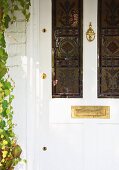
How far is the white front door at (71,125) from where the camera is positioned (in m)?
4.21

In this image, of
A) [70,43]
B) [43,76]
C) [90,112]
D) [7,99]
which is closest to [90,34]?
[70,43]

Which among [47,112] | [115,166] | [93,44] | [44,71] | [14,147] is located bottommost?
A: [115,166]

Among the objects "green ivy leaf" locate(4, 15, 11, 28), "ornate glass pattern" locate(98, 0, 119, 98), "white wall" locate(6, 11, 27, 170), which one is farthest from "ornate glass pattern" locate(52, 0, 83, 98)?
"green ivy leaf" locate(4, 15, 11, 28)

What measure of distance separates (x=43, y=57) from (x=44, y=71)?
0.49 feet

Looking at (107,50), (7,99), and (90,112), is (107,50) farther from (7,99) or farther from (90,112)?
(7,99)

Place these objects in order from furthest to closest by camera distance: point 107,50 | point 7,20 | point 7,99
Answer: point 107,50 → point 7,99 → point 7,20

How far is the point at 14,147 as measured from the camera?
3.82 meters

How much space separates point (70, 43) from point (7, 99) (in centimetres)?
91

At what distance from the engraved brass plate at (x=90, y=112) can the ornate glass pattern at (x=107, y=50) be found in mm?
146

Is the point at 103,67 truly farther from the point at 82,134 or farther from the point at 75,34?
the point at 82,134

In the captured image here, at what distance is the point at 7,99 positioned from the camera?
162 inches

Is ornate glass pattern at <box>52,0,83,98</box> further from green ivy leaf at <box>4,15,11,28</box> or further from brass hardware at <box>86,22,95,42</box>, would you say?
green ivy leaf at <box>4,15,11,28</box>

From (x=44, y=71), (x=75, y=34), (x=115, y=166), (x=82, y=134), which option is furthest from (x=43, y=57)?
(x=115, y=166)

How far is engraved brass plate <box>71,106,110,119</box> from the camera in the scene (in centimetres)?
421
